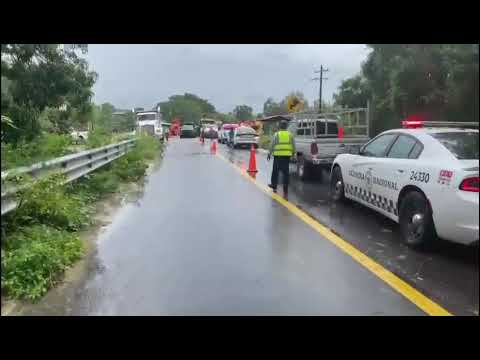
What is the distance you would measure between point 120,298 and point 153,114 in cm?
3510

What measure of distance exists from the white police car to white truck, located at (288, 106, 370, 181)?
379 centimetres

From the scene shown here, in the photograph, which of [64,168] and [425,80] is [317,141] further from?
[64,168]

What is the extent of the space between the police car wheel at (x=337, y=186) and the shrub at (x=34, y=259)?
4.97 metres

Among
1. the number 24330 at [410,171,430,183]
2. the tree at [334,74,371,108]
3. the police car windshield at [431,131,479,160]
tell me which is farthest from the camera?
the tree at [334,74,371,108]

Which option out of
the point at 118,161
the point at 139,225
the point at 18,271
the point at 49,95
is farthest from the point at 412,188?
the point at 118,161

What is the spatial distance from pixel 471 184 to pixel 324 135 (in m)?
8.55

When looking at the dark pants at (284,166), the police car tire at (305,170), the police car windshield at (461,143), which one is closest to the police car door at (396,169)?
the police car windshield at (461,143)

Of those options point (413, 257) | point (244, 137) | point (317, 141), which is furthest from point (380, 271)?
point (244, 137)

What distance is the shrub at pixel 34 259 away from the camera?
4.11 meters

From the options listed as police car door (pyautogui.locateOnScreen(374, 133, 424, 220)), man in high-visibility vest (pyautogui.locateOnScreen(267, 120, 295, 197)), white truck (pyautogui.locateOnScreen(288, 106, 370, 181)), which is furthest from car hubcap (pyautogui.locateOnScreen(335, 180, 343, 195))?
white truck (pyautogui.locateOnScreen(288, 106, 370, 181))

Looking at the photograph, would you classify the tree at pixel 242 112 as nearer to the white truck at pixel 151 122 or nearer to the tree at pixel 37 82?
the white truck at pixel 151 122

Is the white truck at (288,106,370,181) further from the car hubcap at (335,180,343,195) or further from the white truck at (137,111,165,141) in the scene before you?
the white truck at (137,111,165,141)

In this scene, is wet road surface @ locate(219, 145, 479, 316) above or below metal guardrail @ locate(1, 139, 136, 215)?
below

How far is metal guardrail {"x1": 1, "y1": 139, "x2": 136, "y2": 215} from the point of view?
15.3 ft
